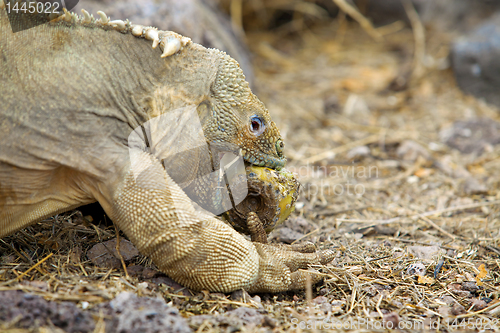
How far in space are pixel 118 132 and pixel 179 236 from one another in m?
0.96

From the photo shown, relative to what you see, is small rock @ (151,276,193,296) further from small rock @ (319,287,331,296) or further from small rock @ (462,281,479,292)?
small rock @ (462,281,479,292)

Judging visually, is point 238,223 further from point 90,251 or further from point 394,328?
point 394,328

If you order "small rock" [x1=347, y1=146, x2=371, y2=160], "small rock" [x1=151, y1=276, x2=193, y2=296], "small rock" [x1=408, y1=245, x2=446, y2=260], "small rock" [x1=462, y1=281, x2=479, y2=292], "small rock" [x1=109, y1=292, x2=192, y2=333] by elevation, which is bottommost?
"small rock" [x1=347, y1=146, x2=371, y2=160]

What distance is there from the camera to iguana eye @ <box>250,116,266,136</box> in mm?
3785

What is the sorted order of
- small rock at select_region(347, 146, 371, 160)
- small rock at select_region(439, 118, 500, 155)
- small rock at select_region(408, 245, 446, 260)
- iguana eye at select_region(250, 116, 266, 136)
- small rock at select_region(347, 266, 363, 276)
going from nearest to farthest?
iguana eye at select_region(250, 116, 266, 136), small rock at select_region(347, 266, 363, 276), small rock at select_region(408, 245, 446, 260), small rock at select_region(347, 146, 371, 160), small rock at select_region(439, 118, 500, 155)

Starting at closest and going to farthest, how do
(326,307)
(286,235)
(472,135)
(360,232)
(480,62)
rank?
(326,307), (286,235), (360,232), (472,135), (480,62)

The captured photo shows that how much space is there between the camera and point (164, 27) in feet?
21.4

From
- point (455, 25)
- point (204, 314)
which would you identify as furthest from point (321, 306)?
point (455, 25)

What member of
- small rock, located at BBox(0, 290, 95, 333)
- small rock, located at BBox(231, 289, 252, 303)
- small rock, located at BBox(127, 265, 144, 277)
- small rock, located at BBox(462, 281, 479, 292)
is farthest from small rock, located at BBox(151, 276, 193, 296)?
small rock, located at BBox(462, 281, 479, 292)

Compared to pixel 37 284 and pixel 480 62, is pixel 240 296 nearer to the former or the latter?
pixel 37 284

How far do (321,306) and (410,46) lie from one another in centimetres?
963

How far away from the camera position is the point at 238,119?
371 cm

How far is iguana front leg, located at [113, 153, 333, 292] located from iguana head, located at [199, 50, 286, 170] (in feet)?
1.96

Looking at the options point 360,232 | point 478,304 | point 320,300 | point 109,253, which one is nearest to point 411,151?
point 360,232
